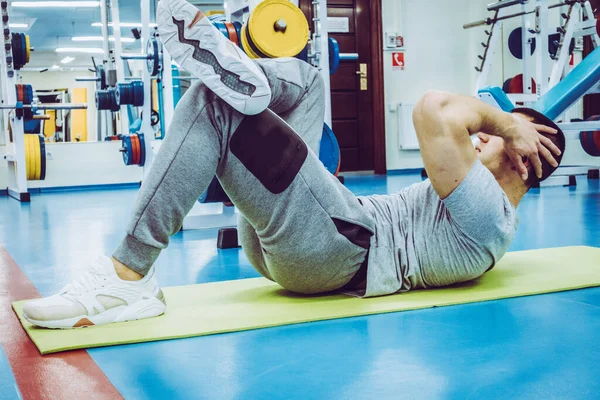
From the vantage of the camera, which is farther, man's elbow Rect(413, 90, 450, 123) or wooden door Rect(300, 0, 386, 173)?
wooden door Rect(300, 0, 386, 173)

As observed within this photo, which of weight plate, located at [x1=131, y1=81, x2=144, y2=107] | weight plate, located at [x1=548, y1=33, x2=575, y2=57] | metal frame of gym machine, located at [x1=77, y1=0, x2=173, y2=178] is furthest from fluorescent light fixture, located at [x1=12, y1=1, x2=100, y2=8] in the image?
weight plate, located at [x1=548, y1=33, x2=575, y2=57]

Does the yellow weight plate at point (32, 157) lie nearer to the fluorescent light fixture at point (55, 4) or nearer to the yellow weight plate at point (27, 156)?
the yellow weight plate at point (27, 156)

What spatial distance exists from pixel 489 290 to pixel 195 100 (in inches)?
32.5

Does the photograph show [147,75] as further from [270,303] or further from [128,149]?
[270,303]

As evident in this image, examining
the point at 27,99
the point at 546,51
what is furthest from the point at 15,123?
the point at 546,51

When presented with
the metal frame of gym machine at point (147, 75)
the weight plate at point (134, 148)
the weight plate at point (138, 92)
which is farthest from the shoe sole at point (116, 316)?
the weight plate at point (138, 92)

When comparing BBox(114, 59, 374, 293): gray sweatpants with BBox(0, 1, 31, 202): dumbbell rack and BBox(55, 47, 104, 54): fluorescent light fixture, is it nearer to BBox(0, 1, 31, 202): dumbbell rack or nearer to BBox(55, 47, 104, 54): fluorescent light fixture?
BBox(0, 1, 31, 202): dumbbell rack

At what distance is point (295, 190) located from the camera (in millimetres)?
1352

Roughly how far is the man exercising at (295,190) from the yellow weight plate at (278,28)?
1.52 m

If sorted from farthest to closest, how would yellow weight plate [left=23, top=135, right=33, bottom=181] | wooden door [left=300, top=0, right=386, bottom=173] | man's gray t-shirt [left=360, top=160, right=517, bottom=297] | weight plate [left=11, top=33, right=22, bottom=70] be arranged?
1. wooden door [left=300, top=0, right=386, bottom=173]
2. yellow weight plate [left=23, top=135, right=33, bottom=181]
3. weight plate [left=11, top=33, right=22, bottom=70]
4. man's gray t-shirt [left=360, top=160, right=517, bottom=297]

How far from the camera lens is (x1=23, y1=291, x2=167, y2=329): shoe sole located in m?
1.38

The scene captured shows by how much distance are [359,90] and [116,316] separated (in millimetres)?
6405

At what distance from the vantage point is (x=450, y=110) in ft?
4.60

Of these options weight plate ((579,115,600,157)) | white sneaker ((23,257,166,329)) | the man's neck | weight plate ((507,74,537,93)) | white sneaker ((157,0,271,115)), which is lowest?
white sneaker ((23,257,166,329))
